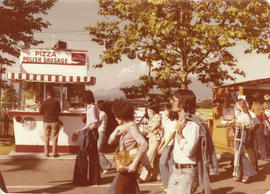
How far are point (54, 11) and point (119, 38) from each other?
1443 mm

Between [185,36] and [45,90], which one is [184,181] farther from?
[45,90]

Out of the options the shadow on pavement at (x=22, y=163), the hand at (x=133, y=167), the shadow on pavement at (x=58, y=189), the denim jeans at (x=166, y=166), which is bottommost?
the shadow on pavement at (x=58, y=189)

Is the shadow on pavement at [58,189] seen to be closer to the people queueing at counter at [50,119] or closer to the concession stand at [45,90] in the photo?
the concession stand at [45,90]

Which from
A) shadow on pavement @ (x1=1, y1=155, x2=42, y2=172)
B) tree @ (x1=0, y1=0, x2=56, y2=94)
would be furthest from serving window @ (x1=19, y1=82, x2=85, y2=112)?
tree @ (x1=0, y1=0, x2=56, y2=94)

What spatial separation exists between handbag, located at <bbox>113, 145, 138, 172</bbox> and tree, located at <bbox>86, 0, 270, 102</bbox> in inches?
68.7

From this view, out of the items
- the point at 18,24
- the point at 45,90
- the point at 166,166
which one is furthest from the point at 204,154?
the point at 45,90

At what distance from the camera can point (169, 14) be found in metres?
4.91

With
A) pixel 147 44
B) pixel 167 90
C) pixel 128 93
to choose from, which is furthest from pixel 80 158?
pixel 147 44

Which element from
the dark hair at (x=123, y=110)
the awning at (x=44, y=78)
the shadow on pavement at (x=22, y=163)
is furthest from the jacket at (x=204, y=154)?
the shadow on pavement at (x=22, y=163)

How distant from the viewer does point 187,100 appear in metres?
2.36

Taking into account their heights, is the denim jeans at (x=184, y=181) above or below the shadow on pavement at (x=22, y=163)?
above

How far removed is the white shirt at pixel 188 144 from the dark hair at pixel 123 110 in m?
0.47

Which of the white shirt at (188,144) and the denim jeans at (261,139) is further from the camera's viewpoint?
the denim jeans at (261,139)

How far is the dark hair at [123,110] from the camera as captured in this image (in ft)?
8.23
